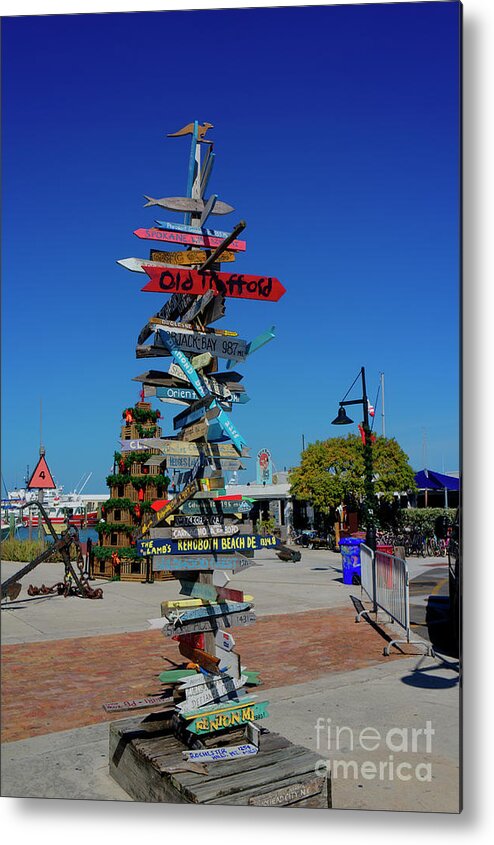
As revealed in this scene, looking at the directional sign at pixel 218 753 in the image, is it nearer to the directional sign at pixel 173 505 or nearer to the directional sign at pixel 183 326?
the directional sign at pixel 173 505

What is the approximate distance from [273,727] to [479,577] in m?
2.51

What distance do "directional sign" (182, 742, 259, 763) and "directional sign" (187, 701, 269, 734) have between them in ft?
0.38

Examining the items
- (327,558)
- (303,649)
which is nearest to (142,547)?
(303,649)

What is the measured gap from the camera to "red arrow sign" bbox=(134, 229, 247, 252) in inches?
191

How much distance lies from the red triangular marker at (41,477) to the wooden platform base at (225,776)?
880cm

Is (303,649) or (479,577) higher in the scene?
(479,577)

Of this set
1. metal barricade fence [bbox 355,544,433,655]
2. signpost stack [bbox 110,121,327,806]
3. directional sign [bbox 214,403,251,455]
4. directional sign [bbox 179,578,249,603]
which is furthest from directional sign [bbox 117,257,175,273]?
metal barricade fence [bbox 355,544,433,655]

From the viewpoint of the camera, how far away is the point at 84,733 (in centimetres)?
616

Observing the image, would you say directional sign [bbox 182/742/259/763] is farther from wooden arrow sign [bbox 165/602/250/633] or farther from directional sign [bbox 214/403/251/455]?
directional sign [bbox 214/403/251/455]

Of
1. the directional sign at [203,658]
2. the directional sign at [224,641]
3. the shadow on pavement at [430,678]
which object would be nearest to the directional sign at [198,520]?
the directional sign at [224,641]

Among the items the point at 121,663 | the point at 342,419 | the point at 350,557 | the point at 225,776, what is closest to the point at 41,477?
the point at 121,663

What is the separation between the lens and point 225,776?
14.7 feet

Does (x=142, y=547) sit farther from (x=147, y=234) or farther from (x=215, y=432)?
(x=147, y=234)

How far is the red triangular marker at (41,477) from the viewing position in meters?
13.4
